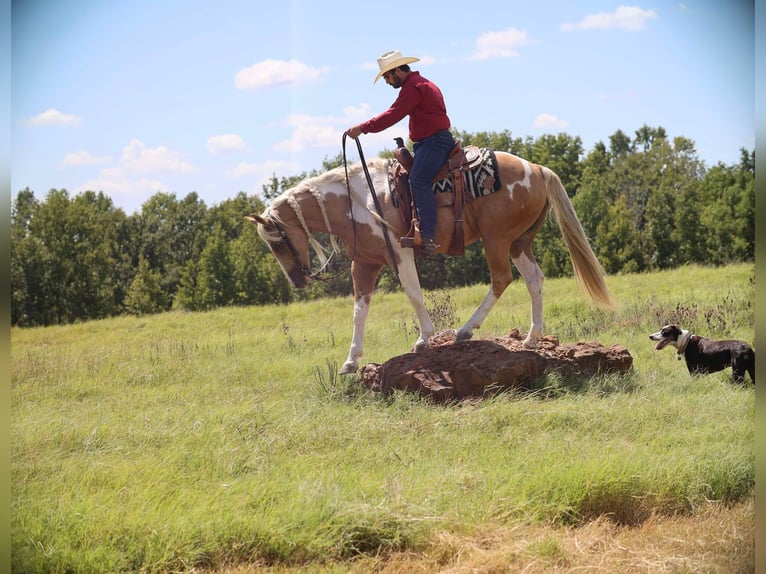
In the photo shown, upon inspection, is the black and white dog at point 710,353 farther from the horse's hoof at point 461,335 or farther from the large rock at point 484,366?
the horse's hoof at point 461,335

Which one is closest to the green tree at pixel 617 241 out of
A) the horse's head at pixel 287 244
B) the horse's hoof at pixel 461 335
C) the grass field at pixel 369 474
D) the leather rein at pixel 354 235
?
the grass field at pixel 369 474

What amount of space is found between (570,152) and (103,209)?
36050 millimetres

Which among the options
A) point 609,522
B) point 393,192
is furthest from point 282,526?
point 393,192

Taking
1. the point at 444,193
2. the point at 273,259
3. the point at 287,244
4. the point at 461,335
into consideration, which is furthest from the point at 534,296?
the point at 273,259

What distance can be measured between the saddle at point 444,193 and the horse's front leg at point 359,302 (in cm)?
86

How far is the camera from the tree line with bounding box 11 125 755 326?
45219 millimetres

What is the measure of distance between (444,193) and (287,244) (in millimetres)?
1865

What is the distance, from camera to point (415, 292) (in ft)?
28.8

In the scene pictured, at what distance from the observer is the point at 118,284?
54.5 m

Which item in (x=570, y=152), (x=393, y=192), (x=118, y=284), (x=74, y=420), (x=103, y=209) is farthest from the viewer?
(x=103, y=209)

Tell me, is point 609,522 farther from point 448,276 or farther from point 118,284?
point 118,284

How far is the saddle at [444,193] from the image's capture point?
8398mm

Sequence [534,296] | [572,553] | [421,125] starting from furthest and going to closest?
[534,296] < [421,125] < [572,553]

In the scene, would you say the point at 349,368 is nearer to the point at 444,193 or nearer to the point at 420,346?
the point at 420,346
